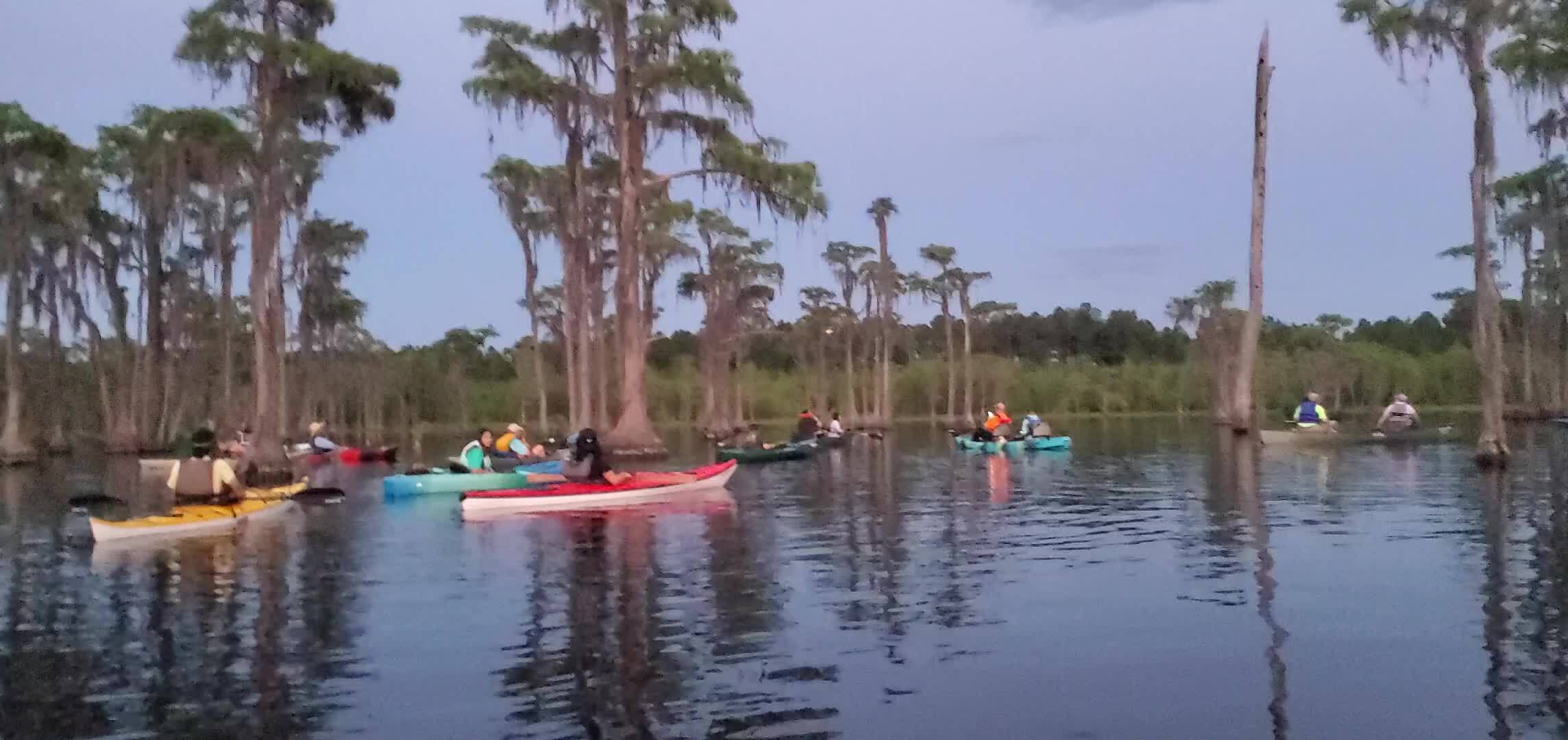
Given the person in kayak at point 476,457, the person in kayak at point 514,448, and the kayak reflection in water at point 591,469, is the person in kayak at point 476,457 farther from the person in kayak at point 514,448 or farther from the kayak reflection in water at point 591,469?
the kayak reflection in water at point 591,469

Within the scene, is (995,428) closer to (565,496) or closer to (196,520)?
(565,496)

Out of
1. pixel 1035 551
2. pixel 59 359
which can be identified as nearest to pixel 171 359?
pixel 59 359

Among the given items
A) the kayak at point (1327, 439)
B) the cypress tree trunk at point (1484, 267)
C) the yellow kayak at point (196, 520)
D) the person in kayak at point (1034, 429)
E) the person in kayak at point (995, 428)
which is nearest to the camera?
the yellow kayak at point (196, 520)

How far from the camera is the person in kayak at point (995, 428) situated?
36875mm

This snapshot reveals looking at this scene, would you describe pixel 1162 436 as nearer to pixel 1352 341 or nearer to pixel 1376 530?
pixel 1376 530

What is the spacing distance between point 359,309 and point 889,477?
143 feet

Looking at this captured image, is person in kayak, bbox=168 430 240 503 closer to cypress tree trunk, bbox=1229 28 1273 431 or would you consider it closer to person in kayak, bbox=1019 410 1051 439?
person in kayak, bbox=1019 410 1051 439

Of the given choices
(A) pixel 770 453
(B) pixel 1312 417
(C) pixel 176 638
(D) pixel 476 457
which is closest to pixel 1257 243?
(B) pixel 1312 417

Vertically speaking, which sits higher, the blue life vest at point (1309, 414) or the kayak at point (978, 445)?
the blue life vest at point (1309, 414)

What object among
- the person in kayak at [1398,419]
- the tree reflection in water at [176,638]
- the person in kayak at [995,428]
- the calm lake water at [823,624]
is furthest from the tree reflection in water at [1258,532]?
the person in kayak at [995,428]

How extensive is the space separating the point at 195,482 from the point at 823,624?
1169cm

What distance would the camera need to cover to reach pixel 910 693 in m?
8.13

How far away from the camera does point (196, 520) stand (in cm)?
1769

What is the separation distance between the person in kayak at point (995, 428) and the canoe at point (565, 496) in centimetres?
1660
